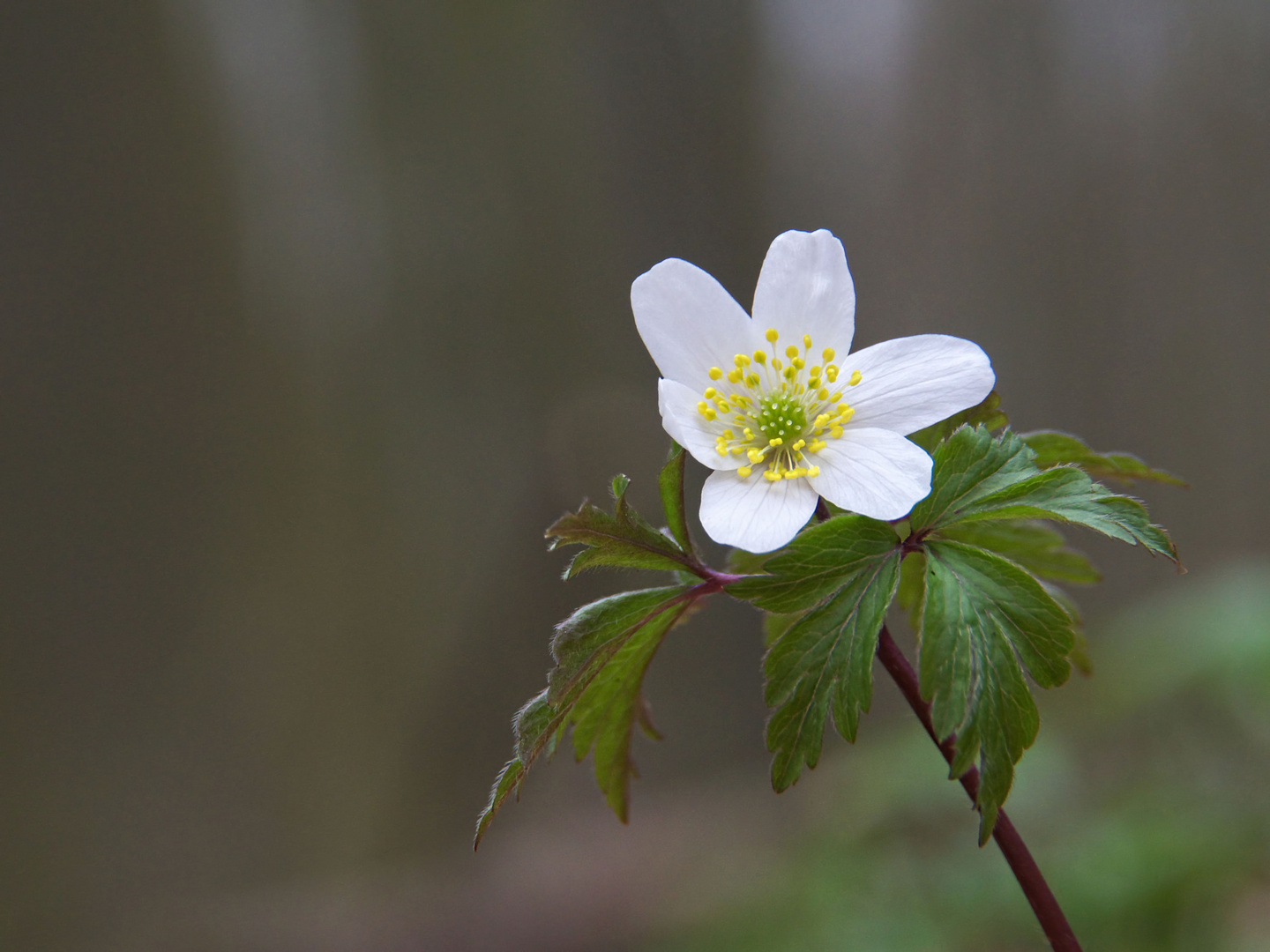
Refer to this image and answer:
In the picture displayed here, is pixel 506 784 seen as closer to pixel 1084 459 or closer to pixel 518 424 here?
pixel 1084 459

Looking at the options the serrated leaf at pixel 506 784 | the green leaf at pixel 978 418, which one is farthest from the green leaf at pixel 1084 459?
the serrated leaf at pixel 506 784

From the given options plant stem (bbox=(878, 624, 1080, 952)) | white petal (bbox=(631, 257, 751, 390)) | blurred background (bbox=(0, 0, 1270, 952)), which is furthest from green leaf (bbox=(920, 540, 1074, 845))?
blurred background (bbox=(0, 0, 1270, 952))

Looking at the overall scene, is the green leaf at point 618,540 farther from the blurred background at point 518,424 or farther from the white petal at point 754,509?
the blurred background at point 518,424

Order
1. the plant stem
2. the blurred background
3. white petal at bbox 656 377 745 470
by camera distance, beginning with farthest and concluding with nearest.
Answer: the blurred background
white petal at bbox 656 377 745 470
the plant stem

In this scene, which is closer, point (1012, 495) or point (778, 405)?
point (1012, 495)

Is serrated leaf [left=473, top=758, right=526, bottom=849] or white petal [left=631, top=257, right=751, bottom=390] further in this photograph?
white petal [left=631, top=257, right=751, bottom=390]

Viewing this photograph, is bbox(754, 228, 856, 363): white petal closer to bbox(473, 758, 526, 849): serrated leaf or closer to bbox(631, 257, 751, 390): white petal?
bbox(631, 257, 751, 390): white petal

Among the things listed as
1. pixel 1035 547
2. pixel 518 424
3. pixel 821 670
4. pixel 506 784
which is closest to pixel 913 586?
pixel 1035 547

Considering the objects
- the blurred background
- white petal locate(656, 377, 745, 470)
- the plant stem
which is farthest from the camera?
the blurred background
